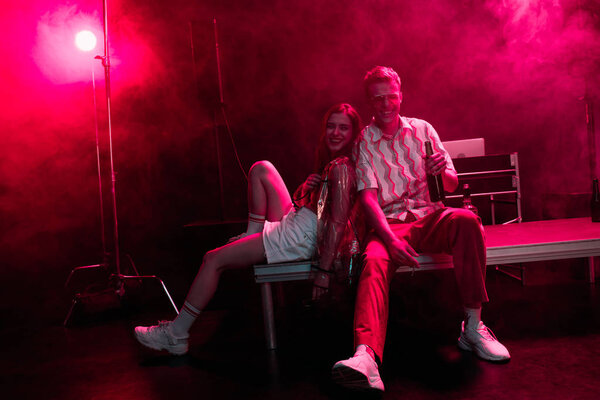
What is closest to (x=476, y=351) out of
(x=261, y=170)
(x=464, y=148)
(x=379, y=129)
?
(x=379, y=129)

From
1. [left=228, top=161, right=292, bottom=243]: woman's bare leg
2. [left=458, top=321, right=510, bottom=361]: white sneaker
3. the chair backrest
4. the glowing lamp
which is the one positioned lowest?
[left=458, top=321, right=510, bottom=361]: white sneaker

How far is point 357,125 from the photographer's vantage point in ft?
6.76

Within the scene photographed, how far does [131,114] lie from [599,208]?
134 inches

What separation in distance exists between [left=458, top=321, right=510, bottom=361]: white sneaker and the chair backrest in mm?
1609

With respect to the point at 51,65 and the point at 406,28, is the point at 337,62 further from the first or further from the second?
the point at 51,65

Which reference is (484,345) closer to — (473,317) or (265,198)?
(473,317)

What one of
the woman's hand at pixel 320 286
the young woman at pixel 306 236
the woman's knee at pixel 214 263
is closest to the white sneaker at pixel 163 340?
the young woman at pixel 306 236

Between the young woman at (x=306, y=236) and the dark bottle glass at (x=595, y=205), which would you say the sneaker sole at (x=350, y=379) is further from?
the dark bottle glass at (x=595, y=205)

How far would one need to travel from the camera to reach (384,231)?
1.73m

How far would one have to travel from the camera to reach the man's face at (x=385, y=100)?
1.95 metres

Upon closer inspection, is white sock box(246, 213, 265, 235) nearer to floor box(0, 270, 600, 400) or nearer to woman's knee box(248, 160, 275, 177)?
woman's knee box(248, 160, 275, 177)

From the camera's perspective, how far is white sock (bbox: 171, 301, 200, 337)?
186 cm

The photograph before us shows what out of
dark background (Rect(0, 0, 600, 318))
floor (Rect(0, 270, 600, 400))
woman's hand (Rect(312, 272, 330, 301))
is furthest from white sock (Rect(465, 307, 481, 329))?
dark background (Rect(0, 0, 600, 318))

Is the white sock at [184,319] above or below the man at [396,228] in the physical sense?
below
